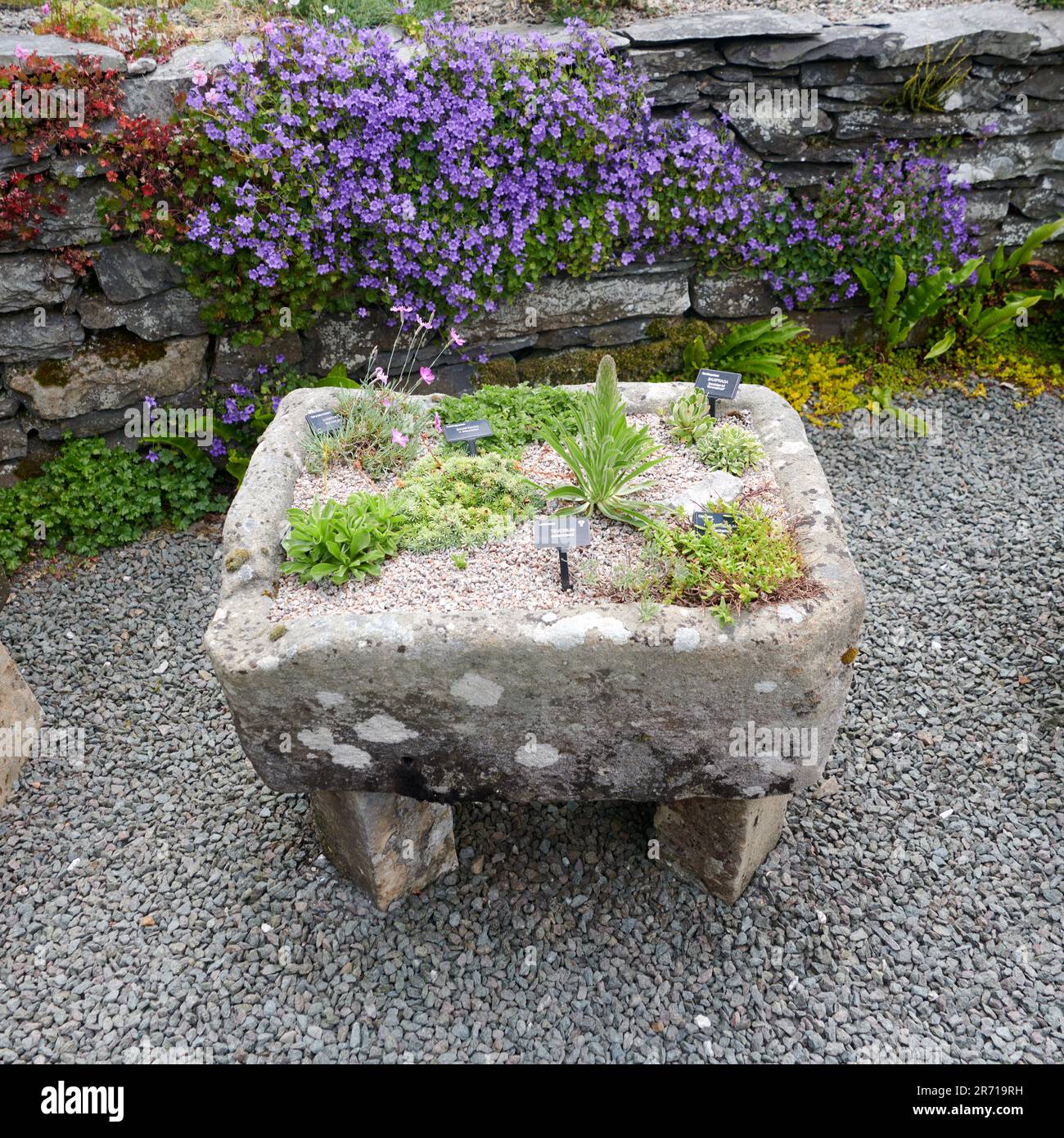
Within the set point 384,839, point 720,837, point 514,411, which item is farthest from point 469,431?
point 720,837

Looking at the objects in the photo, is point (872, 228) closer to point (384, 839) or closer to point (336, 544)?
point (336, 544)

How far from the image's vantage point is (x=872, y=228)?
5.31 meters

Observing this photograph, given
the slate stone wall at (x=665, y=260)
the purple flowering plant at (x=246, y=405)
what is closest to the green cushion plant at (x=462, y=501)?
the purple flowering plant at (x=246, y=405)

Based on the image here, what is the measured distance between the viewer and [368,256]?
15.2 feet

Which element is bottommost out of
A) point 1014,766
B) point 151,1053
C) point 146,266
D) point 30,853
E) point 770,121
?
point 151,1053

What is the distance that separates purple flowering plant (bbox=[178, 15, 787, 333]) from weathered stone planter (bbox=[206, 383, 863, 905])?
7.16 ft

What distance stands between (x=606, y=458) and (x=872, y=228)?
3324 mm

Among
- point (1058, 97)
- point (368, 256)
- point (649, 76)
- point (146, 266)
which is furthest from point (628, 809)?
point (1058, 97)

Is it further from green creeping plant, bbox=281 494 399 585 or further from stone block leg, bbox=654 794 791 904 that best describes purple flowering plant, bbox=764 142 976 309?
green creeping plant, bbox=281 494 399 585

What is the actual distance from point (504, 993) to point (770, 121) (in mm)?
4494

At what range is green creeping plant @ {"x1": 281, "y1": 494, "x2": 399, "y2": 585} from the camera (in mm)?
2736

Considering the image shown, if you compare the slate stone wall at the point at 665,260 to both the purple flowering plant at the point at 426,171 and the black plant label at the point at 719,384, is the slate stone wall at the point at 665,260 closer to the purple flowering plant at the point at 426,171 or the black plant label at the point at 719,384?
the purple flowering plant at the point at 426,171

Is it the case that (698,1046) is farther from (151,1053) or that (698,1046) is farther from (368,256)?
(368,256)

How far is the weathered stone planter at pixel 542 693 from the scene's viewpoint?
2.43 m
